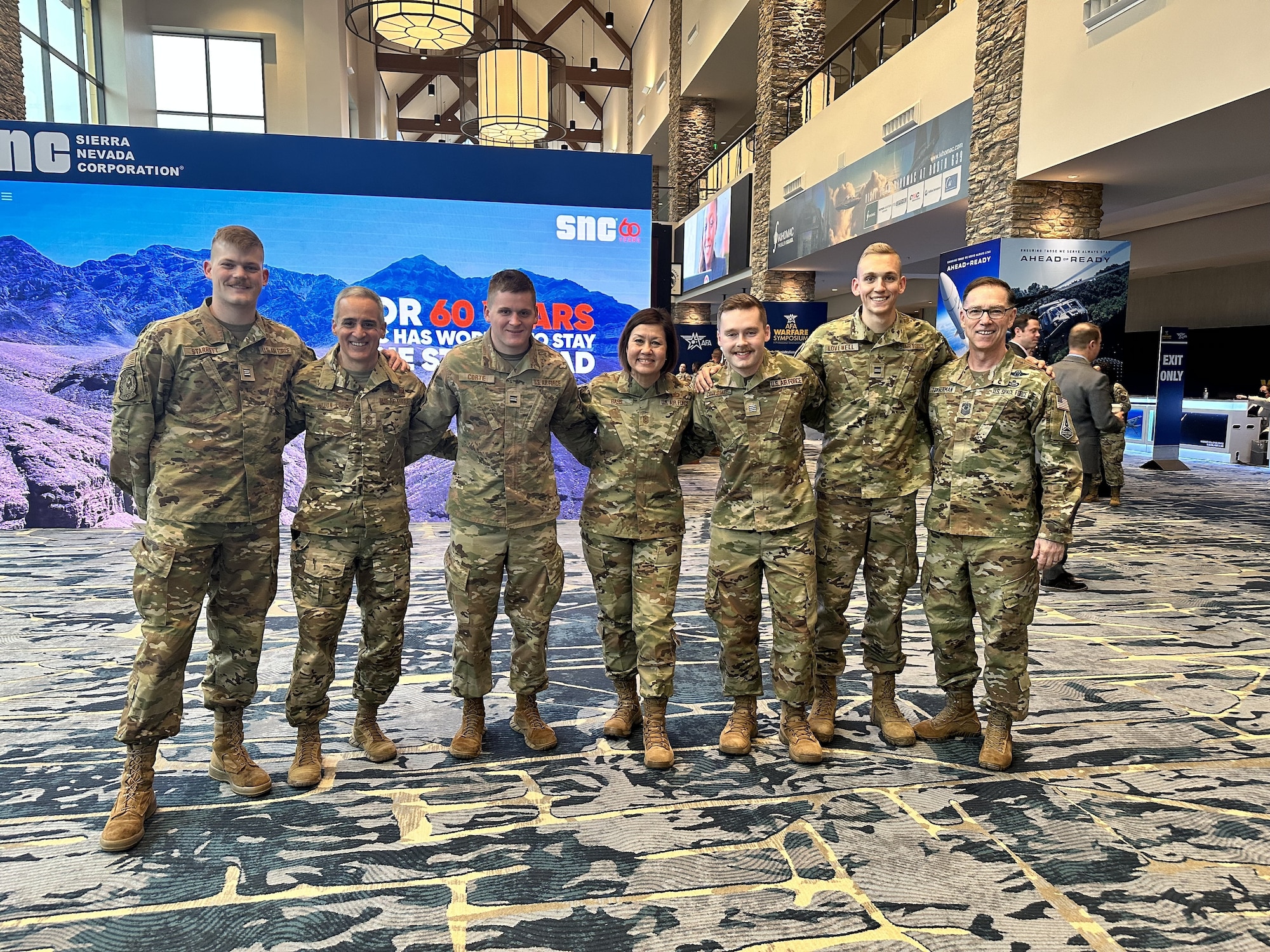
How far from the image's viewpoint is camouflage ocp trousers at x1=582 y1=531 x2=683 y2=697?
2877mm

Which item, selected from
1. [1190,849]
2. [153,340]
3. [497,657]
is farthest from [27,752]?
[1190,849]

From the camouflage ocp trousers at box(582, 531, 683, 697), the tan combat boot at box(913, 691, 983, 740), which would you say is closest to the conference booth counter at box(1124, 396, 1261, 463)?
the tan combat boot at box(913, 691, 983, 740)

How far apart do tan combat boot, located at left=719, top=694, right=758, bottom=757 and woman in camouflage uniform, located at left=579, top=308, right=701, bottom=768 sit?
0.62ft

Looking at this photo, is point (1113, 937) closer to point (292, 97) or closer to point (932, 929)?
point (932, 929)

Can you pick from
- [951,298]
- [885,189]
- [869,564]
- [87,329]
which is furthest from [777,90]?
[869,564]

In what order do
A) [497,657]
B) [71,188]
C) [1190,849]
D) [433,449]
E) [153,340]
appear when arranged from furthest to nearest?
1. [71,188]
2. [497,657]
3. [433,449]
4. [153,340]
5. [1190,849]

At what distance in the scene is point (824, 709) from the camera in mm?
3104

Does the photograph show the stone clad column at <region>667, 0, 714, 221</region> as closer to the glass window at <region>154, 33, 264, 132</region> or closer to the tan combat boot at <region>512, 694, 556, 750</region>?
the glass window at <region>154, 33, 264, 132</region>

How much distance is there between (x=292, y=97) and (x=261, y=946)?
18.1 metres

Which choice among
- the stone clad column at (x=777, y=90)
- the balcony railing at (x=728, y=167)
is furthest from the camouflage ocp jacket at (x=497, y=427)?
the balcony railing at (x=728, y=167)

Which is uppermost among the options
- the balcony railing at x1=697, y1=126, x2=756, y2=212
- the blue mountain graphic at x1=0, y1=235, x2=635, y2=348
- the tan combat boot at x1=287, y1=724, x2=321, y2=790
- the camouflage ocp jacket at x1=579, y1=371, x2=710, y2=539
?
the balcony railing at x1=697, y1=126, x2=756, y2=212

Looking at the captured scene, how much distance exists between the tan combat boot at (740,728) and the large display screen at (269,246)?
4285mm

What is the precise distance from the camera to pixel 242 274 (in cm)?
261

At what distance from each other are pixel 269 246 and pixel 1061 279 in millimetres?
7220
